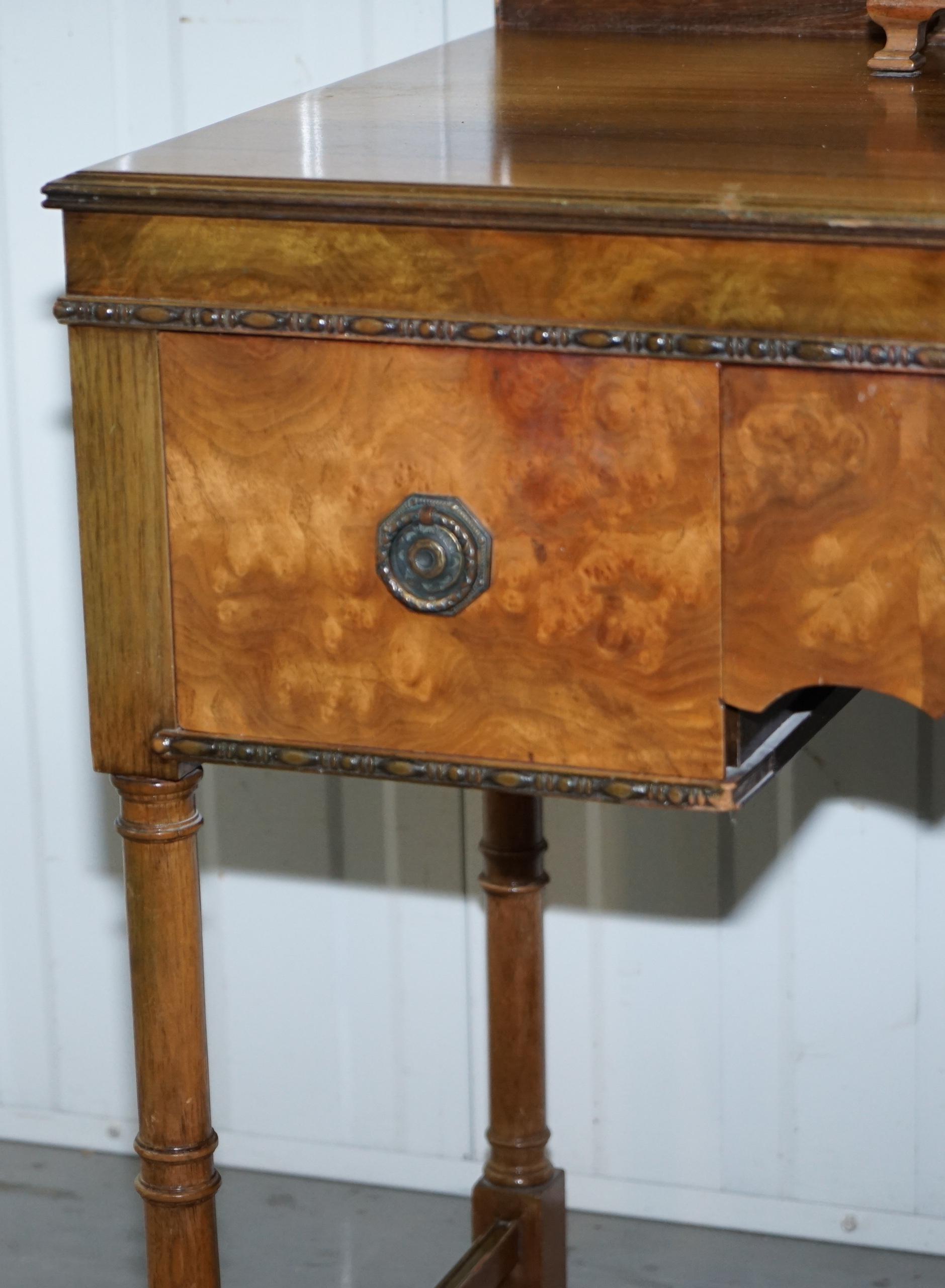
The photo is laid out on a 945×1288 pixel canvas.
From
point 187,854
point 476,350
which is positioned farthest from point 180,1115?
point 476,350

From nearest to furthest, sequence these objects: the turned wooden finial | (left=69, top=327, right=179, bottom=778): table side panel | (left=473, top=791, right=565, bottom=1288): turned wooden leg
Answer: (left=69, top=327, right=179, bottom=778): table side panel < the turned wooden finial < (left=473, top=791, right=565, bottom=1288): turned wooden leg

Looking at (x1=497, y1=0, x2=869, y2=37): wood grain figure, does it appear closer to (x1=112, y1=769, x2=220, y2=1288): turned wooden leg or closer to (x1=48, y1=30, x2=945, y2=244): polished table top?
(x1=48, y1=30, x2=945, y2=244): polished table top

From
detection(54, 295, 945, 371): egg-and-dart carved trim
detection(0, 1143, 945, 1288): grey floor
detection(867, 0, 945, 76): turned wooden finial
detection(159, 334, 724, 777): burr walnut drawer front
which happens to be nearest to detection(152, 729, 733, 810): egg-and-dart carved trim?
detection(159, 334, 724, 777): burr walnut drawer front

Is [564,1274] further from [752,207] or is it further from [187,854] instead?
[752,207]

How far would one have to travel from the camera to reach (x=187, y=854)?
938 mm

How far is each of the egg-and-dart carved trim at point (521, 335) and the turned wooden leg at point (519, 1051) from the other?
0.64 meters

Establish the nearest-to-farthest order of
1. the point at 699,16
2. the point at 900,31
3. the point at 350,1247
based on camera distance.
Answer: the point at 900,31, the point at 699,16, the point at 350,1247

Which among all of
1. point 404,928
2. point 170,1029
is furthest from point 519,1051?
point 170,1029

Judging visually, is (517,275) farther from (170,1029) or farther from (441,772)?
(170,1029)

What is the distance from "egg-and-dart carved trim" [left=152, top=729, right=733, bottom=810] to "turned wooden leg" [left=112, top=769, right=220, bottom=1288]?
3cm

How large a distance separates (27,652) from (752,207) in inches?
42.3

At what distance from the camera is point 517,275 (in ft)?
→ 2.61

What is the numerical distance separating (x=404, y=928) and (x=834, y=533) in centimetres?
95

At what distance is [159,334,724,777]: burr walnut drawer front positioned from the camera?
801 millimetres
